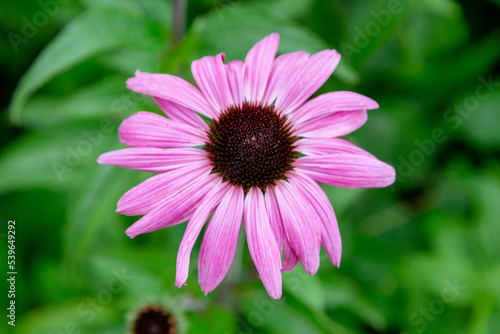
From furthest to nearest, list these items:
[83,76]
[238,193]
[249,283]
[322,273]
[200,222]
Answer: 1. [83,76]
2. [322,273]
3. [249,283]
4. [238,193]
5. [200,222]

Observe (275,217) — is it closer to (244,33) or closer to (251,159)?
(251,159)

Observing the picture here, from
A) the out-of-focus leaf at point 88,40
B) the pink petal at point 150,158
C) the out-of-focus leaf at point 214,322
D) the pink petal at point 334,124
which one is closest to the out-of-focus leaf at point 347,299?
the out-of-focus leaf at point 214,322

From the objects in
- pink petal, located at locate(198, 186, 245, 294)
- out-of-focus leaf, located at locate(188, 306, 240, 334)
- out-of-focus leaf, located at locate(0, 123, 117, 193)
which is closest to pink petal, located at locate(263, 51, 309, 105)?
pink petal, located at locate(198, 186, 245, 294)

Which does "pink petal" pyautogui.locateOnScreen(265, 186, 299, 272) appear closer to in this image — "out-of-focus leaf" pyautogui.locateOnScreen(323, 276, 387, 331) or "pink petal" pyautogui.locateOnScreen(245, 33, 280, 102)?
"pink petal" pyautogui.locateOnScreen(245, 33, 280, 102)

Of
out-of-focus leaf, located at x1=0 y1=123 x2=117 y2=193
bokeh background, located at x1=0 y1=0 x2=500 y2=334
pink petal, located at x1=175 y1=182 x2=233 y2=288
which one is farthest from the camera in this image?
out-of-focus leaf, located at x1=0 y1=123 x2=117 y2=193

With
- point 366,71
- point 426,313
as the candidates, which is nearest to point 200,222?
point 426,313

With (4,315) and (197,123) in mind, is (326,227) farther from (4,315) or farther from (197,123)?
(4,315)
